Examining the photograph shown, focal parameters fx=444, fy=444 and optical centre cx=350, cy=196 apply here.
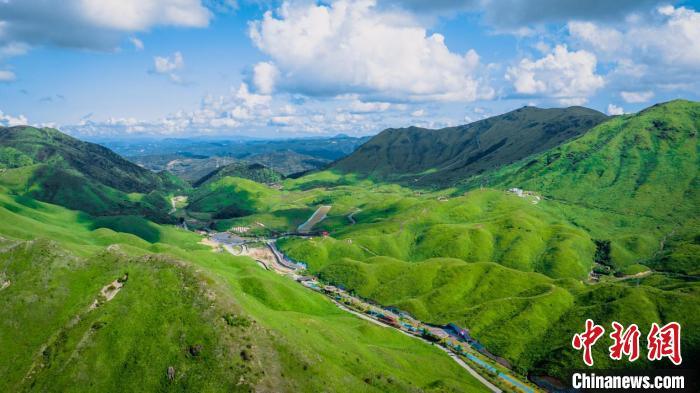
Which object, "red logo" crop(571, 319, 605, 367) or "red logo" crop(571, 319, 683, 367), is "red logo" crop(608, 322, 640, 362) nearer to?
"red logo" crop(571, 319, 683, 367)

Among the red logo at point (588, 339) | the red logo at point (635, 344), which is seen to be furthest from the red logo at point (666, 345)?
the red logo at point (588, 339)

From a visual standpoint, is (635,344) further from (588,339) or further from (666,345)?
(588,339)

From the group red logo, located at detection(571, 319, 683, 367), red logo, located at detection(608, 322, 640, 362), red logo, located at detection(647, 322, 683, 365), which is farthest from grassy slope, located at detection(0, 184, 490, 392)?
red logo, located at detection(647, 322, 683, 365)

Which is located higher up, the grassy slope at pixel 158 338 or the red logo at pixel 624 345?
the grassy slope at pixel 158 338

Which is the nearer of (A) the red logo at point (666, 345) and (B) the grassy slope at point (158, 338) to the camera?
(B) the grassy slope at point (158, 338)

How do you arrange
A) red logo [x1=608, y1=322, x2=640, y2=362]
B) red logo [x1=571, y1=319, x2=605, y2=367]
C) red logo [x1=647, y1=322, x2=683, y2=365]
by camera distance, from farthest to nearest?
red logo [x1=571, y1=319, x2=605, y2=367] → red logo [x1=608, y1=322, x2=640, y2=362] → red logo [x1=647, y1=322, x2=683, y2=365]

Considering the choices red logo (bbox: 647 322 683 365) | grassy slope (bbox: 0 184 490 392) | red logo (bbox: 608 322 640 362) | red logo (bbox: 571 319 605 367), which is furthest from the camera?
red logo (bbox: 571 319 605 367)

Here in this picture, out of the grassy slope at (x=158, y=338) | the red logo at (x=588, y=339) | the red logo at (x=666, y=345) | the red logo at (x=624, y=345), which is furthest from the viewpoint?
the red logo at (x=588, y=339)

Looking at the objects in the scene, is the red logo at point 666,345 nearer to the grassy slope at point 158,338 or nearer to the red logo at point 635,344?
the red logo at point 635,344
